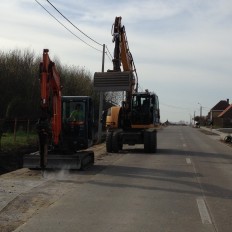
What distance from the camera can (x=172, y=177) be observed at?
14992 millimetres

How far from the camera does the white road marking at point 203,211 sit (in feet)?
28.7

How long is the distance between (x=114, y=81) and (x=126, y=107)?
2.26 metres

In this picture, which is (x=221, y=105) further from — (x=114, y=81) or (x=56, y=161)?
(x=56, y=161)

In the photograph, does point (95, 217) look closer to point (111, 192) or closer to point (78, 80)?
point (111, 192)

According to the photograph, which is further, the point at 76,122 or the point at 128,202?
the point at 76,122

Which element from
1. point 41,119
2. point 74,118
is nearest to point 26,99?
point 74,118

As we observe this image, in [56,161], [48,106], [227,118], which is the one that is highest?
[227,118]

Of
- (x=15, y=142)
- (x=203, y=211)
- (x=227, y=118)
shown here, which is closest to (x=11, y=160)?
(x=15, y=142)

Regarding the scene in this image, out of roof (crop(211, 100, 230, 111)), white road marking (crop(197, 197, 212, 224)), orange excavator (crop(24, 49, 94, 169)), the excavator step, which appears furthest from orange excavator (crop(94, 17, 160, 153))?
roof (crop(211, 100, 230, 111))

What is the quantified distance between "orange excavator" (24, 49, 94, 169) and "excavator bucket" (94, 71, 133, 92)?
7.37m

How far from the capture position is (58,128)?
16.0 metres

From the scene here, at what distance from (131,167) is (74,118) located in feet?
9.07

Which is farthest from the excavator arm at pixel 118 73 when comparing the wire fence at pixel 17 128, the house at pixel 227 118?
the house at pixel 227 118

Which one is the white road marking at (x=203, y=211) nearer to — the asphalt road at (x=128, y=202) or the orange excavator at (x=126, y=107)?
the asphalt road at (x=128, y=202)
